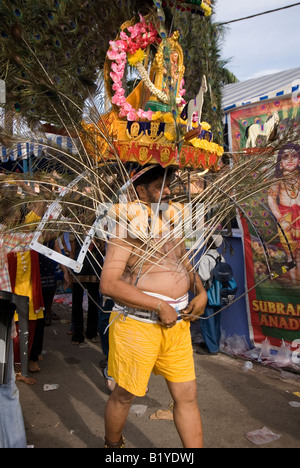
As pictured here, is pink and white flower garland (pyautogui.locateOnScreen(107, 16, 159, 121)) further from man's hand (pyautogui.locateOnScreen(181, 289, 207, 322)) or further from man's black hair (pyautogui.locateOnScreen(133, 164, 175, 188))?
man's hand (pyautogui.locateOnScreen(181, 289, 207, 322))

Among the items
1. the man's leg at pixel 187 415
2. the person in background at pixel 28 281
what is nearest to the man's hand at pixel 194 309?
the man's leg at pixel 187 415

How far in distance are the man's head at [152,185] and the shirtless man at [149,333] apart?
7 centimetres

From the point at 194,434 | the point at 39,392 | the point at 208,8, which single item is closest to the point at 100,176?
the point at 208,8

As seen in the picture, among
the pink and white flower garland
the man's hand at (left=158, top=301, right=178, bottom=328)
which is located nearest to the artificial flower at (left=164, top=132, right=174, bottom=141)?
the pink and white flower garland

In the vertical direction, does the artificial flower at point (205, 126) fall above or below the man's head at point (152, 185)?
above

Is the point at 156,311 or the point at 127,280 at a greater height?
the point at 127,280

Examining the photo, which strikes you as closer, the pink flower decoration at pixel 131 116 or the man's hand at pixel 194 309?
the man's hand at pixel 194 309

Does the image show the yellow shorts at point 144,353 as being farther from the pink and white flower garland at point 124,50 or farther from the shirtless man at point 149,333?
the pink and white flower garland at point 124,50

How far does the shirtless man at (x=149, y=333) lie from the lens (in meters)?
2.45

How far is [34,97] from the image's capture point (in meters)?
2.65

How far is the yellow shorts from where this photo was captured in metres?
2.48

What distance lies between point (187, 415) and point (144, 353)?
0.44m
